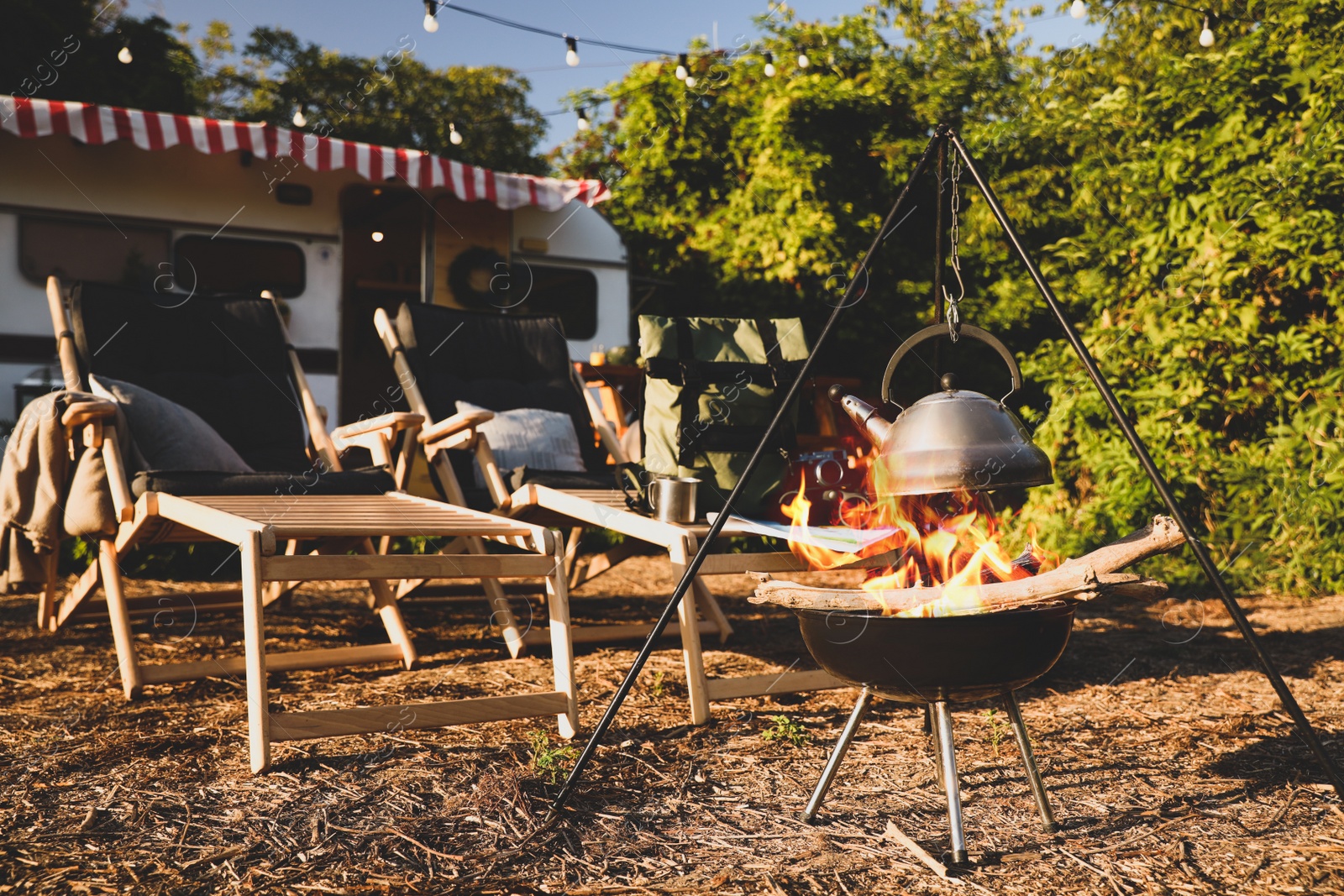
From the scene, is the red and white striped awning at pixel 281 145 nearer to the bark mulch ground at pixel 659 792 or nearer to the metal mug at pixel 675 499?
the bark mulch ground at pixel 659 792

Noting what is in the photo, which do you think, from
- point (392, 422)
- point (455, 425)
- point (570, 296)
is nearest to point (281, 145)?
point (570, 296)

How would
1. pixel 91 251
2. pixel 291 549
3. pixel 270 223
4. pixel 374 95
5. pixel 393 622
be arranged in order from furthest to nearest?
pixel 374 95
pixel 270 223
pixel 91 251
pixel 291 549
pixel 393 622

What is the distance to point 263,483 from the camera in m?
2.76

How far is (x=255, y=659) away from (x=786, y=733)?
1179 millimetres

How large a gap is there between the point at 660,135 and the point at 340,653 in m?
6.46

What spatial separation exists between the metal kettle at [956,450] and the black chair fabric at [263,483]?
1764mm

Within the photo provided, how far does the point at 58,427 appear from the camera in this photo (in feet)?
8.77

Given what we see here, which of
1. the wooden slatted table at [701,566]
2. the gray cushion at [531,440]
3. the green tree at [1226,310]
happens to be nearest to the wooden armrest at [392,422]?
the gray cushion at [531,440]

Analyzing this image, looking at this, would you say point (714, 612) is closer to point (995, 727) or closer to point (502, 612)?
point (502, 612)

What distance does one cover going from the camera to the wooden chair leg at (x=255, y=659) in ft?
6.45

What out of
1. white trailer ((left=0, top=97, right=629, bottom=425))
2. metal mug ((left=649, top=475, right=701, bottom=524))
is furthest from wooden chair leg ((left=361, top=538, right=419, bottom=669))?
white trailer ((left=0, top=97, right=629, bottom=425))

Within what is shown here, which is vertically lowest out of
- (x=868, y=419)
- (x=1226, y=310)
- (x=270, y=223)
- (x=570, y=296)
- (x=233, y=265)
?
(x=868, y=419)

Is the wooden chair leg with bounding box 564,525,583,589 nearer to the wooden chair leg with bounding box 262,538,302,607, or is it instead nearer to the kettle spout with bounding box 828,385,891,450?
the wooden chair leg with bounding box 262,538,302,607

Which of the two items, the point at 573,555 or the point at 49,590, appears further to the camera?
the point at 573,555
